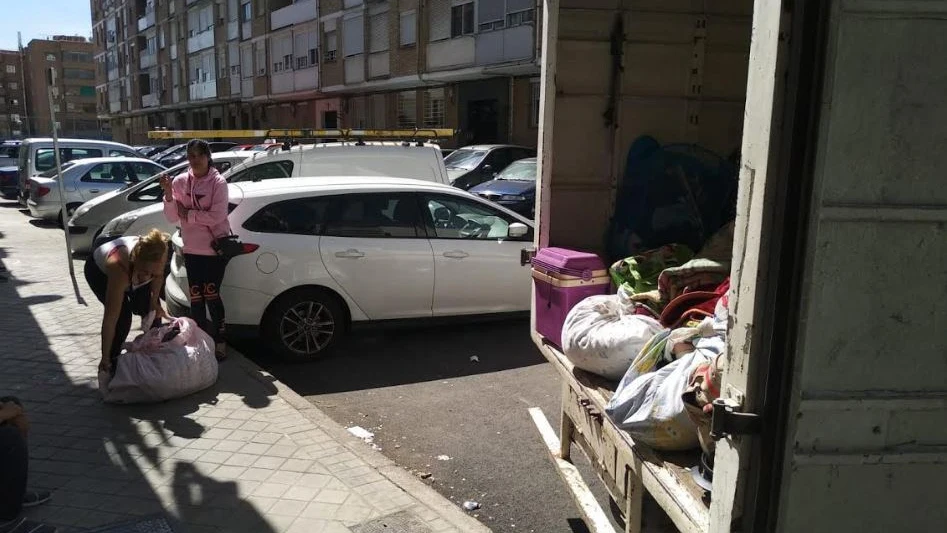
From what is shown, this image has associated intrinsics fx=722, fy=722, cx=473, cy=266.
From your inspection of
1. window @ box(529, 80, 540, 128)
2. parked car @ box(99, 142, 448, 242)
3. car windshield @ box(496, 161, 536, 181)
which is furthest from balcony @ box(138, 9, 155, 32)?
parked car @ box(99, 142, 448, 242)

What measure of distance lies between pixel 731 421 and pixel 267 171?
26.9ft

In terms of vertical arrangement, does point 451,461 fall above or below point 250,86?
below

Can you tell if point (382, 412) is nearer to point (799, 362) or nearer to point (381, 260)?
point (381, 260)

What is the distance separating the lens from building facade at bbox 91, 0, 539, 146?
939 inches

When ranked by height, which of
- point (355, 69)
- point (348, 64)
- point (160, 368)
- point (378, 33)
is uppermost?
point (378, 33)

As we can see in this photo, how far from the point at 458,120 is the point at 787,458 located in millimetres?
26007

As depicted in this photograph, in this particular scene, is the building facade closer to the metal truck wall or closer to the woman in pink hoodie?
the woman in pink hoodie

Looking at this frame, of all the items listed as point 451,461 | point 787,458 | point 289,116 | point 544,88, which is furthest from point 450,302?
point 289,116

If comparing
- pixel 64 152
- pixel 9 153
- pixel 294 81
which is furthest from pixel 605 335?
pixel 294 81

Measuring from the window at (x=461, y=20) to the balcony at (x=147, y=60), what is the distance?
39721 millimetres

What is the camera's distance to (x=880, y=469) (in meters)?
1.80

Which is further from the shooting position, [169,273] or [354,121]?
[354,121]

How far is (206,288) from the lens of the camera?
583cm

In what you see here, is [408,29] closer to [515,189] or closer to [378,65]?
[378,65]
